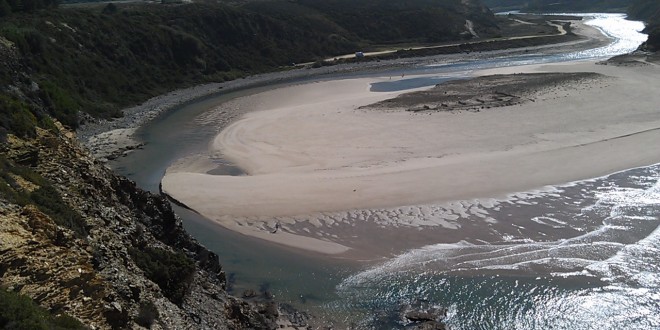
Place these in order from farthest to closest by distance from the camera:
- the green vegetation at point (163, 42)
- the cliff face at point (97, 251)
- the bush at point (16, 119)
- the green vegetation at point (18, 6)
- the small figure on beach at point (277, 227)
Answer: the green vegetation at point (18, 6), the green vegetation at point (163, 42), the small figure on beach at point (277, 227), the bush at point (16, 119), the cliff face at point (97, 251)

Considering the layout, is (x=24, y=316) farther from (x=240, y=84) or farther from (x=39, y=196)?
(x=240, y=84)

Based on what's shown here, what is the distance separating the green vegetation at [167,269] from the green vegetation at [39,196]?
1725mm

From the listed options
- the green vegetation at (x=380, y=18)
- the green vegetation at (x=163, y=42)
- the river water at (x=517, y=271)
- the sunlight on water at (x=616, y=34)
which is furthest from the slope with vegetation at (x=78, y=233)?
the sunlight on water at (x=616, y=34)

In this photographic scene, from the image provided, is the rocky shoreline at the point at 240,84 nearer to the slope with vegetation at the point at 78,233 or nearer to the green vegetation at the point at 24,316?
the slope with vegetation at the point at 78,233

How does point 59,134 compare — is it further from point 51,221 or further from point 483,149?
point 483,149

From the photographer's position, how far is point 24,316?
7.99m

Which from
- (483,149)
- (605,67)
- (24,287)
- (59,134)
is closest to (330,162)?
(483,149)

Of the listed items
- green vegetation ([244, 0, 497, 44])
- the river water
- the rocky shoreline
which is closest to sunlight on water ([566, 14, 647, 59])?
the rocky shoreline

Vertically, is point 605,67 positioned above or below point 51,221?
below

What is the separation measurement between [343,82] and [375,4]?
165 ft

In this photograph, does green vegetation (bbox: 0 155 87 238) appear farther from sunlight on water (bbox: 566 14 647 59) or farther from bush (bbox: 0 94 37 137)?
sunlight on water (bbox: 566 14 647 59)

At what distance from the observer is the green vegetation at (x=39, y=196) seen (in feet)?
38.0

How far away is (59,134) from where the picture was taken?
1772 cm

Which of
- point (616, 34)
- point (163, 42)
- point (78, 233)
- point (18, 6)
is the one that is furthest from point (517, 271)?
point (616, 34)
